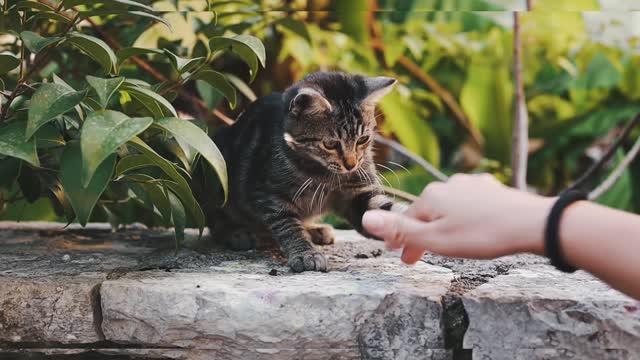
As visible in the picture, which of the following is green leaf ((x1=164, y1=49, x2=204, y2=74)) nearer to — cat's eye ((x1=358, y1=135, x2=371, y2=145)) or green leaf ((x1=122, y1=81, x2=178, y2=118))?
green leaf ((x1=122, y1=81, x2=178, y2=118))

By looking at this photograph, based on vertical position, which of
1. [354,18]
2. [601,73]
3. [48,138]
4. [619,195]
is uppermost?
[354,18]

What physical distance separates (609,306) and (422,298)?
1.16 feet

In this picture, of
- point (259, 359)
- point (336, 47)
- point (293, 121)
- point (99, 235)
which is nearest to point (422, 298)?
point (259, 359)

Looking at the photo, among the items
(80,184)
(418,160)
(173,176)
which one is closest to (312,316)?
(173,176)

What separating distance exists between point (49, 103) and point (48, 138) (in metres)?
0.14

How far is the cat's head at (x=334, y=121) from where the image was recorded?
2.14 meters

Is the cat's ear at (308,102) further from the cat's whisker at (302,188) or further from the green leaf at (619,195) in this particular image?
the green leaf at (619,195)

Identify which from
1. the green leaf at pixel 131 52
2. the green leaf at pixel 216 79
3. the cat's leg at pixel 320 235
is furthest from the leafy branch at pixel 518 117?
the green leaf at pixel 131 52

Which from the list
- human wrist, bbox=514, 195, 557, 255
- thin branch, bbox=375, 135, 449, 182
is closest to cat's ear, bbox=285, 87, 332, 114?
human wrist, bbox=514, 195, 557, 255

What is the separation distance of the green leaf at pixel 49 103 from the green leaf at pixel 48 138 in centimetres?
11

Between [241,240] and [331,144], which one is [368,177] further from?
[241,240]

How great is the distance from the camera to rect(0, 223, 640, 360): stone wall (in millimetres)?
1478

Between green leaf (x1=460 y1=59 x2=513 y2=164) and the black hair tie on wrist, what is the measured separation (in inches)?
129

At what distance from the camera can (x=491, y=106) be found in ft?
14.5
